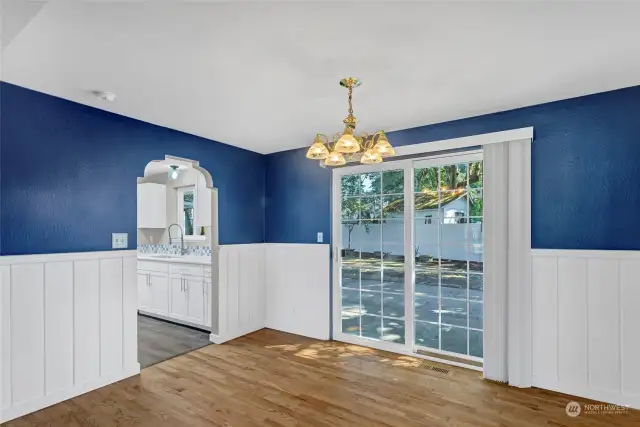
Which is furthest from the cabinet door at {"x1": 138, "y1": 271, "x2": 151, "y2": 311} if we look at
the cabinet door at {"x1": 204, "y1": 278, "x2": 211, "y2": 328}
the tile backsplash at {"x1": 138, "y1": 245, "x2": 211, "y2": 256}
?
the cabinet door at {"x1": 204, "y1": 278, "x2": 211, "y2": 328}

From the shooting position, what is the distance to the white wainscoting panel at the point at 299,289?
14.6 ft

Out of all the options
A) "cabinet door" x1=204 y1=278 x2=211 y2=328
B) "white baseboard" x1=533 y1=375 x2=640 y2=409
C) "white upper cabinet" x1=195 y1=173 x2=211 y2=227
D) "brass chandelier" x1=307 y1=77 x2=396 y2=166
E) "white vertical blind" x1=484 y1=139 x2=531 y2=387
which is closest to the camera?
"brass chandelier" x1=307 y1=77 x2=396 y2=166

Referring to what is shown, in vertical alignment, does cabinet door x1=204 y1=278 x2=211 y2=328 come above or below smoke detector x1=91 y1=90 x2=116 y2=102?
below

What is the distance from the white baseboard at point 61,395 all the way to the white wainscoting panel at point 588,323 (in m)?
3.82

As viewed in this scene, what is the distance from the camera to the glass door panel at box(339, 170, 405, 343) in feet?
13.0

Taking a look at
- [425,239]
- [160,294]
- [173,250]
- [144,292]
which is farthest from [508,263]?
[173,250]

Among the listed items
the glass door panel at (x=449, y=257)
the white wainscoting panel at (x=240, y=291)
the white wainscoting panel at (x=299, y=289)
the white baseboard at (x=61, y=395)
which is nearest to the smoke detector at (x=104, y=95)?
the white wainscoting panel at (x=240, y=291)

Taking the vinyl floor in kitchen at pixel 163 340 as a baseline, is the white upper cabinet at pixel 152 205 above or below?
above

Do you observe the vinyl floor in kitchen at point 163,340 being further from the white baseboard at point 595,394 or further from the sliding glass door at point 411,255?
the white baseboard at point 595,394

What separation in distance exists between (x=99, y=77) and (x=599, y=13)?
3.16m

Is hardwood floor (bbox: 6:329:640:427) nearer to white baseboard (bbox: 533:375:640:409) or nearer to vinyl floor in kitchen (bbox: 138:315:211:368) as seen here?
white baseboard (bbox: 533:375:640:409)

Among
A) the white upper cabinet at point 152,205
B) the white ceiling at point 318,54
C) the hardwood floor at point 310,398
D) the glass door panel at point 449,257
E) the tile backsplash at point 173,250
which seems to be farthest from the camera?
the white upper cabinet at point 152,205

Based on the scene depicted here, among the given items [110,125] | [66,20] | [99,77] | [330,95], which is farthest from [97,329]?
[330,95]

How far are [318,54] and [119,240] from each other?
257 centimetres
